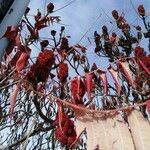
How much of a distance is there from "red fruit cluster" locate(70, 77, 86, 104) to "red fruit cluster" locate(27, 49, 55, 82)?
0.54ft

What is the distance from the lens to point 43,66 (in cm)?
202

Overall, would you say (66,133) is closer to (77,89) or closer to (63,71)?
(77,89)

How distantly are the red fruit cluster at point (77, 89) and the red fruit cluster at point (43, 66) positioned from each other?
0.17 m

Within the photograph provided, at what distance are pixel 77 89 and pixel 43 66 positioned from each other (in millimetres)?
232

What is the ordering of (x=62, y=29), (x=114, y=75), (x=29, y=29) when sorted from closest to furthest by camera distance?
(x=114, y=75) → (x=29, y=29) → (x=62, y=29)

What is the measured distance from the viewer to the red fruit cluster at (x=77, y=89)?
191 cm

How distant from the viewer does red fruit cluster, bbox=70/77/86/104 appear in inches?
75.4

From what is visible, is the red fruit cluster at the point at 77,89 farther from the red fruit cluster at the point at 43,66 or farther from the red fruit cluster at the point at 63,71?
the red fruit cluster at the point at 43,66

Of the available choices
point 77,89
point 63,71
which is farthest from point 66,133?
point 63,71

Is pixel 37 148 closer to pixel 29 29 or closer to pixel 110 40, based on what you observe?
pixel 110 40

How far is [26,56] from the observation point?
250 centimetres

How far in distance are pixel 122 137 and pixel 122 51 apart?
3.67 m

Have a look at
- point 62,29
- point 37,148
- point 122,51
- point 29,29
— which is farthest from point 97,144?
point 37,148

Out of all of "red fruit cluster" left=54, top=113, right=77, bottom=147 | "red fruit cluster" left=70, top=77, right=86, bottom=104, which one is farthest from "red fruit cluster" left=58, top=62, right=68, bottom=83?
"red fruit cluster" left=54, top=113, right=77, bottom=147
